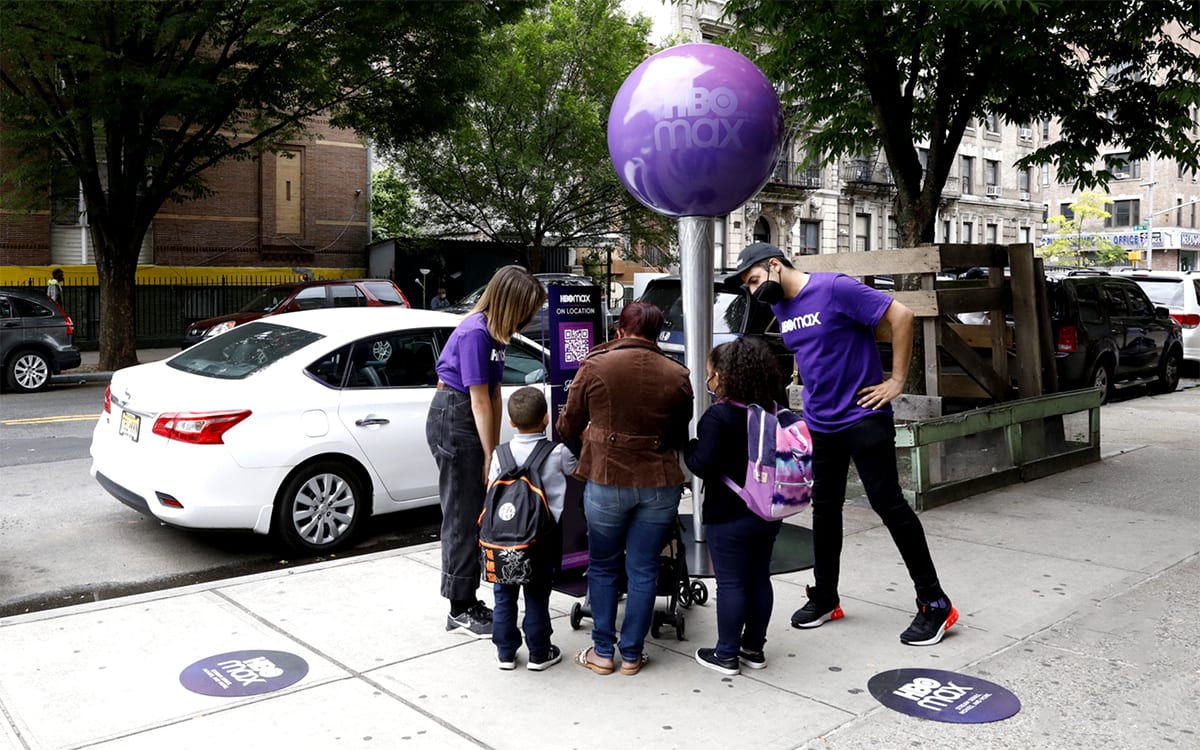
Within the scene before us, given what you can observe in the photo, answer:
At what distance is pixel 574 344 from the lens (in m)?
A: 5.56

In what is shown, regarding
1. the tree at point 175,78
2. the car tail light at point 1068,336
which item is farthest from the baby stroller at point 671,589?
the tree at point 175,78

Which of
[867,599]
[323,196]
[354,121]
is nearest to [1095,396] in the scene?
[867,599]

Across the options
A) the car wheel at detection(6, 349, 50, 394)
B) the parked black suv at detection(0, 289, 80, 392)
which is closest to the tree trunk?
the parked black suv at detection(0, 289, 80, 392)

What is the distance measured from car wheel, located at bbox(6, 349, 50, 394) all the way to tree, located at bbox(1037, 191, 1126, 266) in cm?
4858

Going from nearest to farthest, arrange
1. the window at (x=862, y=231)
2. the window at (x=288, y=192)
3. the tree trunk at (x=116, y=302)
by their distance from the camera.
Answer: the tree trunk at (x=116, y=302) < the window at (x=288, y=192) < the window at (x=862, y=231)

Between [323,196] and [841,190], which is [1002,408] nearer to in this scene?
[323,196]

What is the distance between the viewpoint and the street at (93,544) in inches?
241

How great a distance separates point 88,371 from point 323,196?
39.1ft

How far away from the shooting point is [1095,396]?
969 centimetres

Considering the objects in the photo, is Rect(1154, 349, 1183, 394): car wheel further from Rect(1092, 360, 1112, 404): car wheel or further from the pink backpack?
the pink backpack

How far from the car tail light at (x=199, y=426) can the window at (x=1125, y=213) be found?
73863 millimetres

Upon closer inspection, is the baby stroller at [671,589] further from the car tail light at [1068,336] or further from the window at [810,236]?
the window at [810,236]

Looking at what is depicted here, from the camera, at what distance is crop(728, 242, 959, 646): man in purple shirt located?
15.8 feet

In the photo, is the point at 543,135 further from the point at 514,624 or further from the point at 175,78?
the point at 514,624
